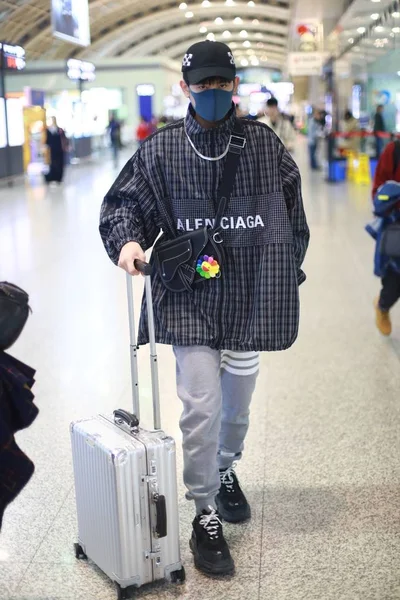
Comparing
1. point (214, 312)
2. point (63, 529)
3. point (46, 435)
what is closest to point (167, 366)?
point (46, 435)

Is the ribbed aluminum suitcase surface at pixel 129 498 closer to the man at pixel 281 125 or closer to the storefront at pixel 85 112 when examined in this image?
the man at pixel 281 125

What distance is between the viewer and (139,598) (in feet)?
7.66

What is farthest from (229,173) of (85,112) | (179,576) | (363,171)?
(85,112)

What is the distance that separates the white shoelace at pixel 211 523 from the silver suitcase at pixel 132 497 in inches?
5.1

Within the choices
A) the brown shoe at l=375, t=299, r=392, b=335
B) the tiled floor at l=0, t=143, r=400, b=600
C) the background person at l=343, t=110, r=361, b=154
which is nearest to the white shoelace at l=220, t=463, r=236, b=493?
the tiled floor at l=0, t=143, r=400, b=600

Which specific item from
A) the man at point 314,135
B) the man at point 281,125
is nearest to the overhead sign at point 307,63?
the man at point 314,135

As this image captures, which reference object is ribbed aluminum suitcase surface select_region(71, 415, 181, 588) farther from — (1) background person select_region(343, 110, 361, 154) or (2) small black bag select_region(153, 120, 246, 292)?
(1) background person select_region(343, 110, 361, 154)

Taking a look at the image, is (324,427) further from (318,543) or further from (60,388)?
(60,388)

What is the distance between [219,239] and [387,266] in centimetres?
263

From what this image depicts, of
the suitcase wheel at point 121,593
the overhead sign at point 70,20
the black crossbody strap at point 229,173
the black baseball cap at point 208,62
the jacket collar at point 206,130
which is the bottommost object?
the suitcase wheel at point 121,593

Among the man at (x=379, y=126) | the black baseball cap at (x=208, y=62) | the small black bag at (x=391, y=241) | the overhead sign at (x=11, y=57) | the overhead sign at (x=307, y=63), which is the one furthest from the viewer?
the overhead sign at (x=307, y=63)

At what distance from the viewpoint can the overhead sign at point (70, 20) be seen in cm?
1548

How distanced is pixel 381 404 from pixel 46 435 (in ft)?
5.22

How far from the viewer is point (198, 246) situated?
242 centimetres
